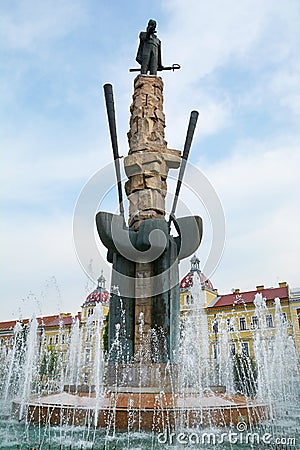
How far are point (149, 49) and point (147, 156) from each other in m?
3.83

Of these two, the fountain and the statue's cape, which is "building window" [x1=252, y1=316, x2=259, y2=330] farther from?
the statue's cape

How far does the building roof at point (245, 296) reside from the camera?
1618 inches

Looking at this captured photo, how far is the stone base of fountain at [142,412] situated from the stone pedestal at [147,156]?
14.1ft

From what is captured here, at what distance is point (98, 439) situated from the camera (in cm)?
486

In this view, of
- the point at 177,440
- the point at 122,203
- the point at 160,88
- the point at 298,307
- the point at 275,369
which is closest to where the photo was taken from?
the point at 177,440

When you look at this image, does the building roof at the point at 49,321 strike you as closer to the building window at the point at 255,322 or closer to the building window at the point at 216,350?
the building window at the point at 216,350

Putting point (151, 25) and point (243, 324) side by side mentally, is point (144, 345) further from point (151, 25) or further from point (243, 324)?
point (243, 324)

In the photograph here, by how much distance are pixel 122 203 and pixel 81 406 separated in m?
5.39

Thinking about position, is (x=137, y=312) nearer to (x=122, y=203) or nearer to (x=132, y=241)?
(x=132, y=241)

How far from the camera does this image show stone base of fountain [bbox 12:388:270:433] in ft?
16.8

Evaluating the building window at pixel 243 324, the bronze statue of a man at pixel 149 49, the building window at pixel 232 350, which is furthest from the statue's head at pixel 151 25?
the building window at pixel 243 324

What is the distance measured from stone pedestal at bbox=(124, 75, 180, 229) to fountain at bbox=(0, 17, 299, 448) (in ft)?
0.09

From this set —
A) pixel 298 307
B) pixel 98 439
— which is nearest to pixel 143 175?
pixel 98 439

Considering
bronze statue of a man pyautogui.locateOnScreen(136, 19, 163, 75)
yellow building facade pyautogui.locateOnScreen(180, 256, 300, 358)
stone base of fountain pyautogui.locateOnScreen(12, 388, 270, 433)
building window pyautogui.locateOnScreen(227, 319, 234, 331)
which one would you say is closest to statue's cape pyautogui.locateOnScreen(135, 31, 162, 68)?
bronze statue of a man pyautogui.locateOnScreen(136, 19, 163, 75)
